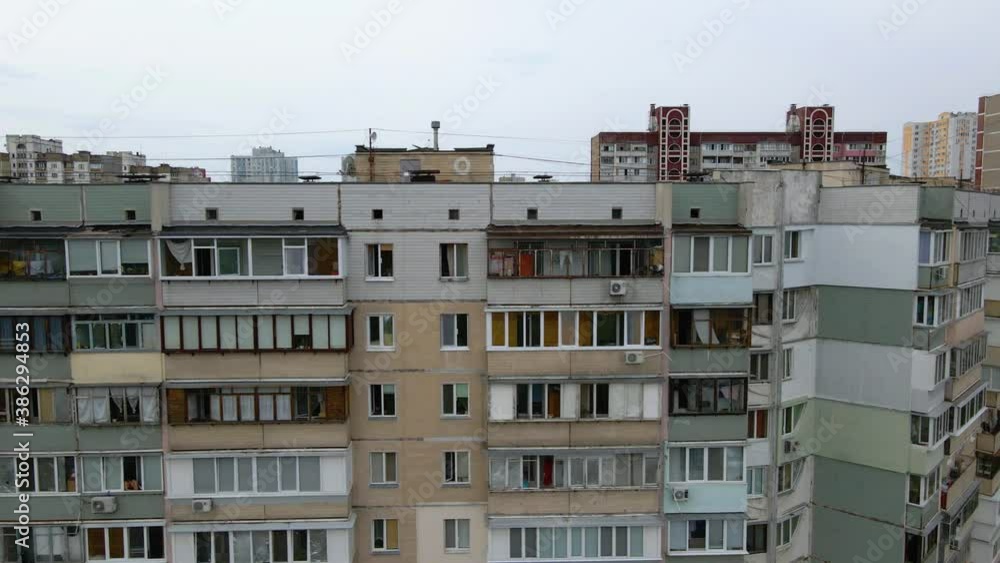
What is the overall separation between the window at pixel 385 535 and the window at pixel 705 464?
27.6 ft

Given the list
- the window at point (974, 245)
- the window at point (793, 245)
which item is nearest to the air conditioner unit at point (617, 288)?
the window at point (793, 245)

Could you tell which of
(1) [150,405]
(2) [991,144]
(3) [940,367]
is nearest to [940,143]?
(2) [991,144]

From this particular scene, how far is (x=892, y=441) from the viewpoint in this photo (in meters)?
21.4

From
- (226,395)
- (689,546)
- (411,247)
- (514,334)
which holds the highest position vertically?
(411,247)

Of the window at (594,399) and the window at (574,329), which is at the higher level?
the window at (574,329)

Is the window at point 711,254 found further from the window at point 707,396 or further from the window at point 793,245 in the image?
the window at point 707,396

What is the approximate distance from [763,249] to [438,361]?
1026 centimetres

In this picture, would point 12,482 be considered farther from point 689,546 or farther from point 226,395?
point 689,546

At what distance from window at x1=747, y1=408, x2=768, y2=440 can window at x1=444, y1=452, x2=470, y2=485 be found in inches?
347

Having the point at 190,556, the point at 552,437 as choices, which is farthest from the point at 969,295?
the point at 190,556

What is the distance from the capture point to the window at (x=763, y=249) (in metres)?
20.6

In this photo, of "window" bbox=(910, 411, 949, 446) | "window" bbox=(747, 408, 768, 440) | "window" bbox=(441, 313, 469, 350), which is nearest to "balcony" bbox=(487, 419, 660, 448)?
"window" bbox=(441, 313, 469, 350)

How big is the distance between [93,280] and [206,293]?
3046 millimetres

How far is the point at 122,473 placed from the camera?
19.7 m
